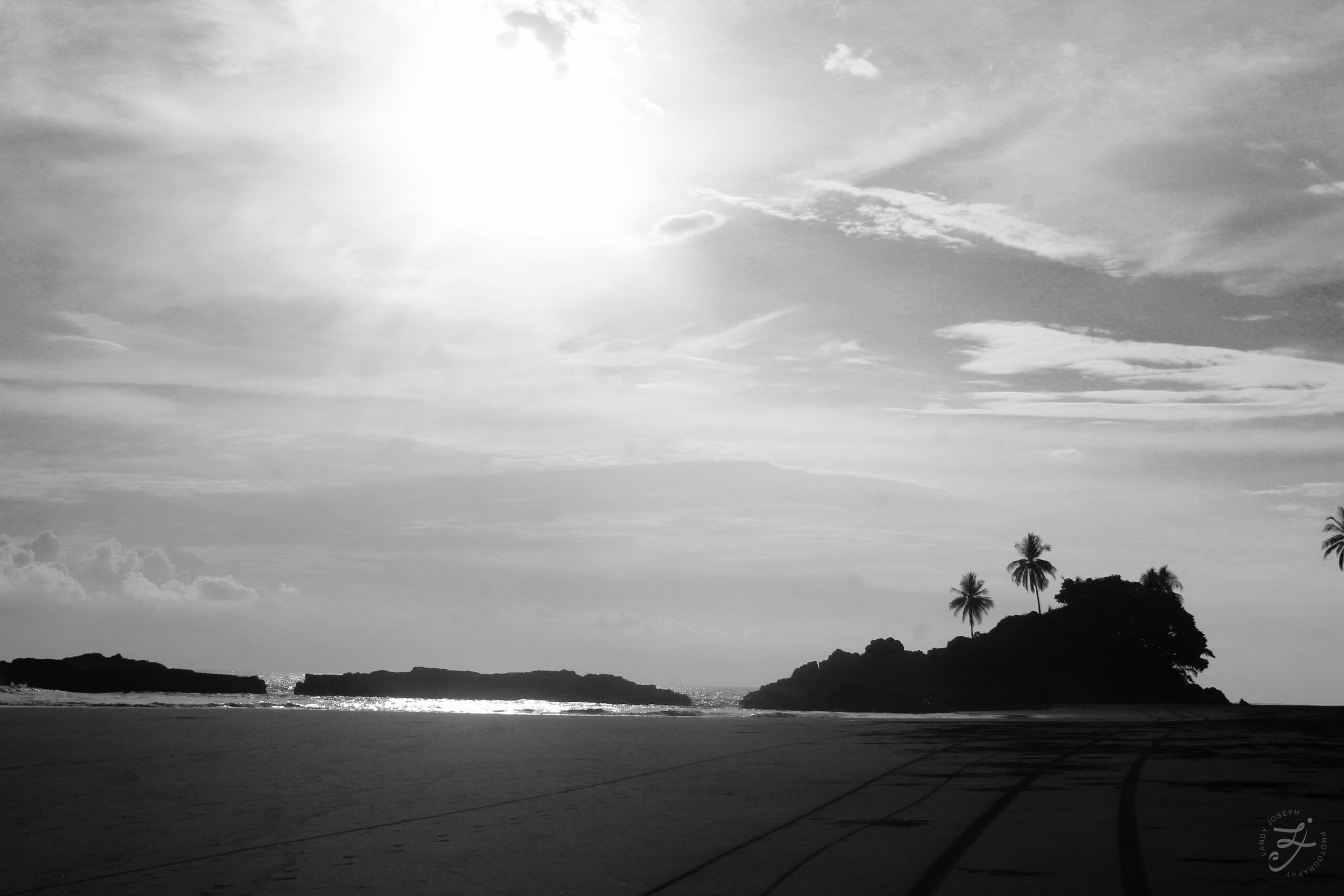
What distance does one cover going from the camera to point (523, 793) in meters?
15.2

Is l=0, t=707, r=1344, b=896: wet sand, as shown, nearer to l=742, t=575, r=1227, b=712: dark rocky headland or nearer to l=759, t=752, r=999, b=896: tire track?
l=759, t=752, r=999, b=896: tire track

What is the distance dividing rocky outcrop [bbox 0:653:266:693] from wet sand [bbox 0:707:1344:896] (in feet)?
280

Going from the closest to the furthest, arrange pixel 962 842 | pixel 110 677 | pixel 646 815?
1. pixel 962 842
2. pixel 646 815
3. pixel 110 677

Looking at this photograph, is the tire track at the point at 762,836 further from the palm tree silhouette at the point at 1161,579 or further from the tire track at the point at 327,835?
the palm tree silhouette at the point at 1161,579

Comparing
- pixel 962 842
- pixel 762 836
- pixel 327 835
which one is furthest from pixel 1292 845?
pixel 327 835

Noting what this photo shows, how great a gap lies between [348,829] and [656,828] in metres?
3.65

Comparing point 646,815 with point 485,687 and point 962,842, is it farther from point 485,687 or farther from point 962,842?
point 485,687

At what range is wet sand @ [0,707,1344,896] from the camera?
8.71 metres

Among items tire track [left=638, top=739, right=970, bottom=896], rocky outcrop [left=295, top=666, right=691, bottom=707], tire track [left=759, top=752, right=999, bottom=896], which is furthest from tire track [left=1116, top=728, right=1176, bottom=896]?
rocky outcrop [left=295, top=666, right=691, bottom=707]

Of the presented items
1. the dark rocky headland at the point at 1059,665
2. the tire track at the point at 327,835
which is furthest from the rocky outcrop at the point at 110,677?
the tire track at the point at 327,835

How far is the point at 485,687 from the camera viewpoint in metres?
127

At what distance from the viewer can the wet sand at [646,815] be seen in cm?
871

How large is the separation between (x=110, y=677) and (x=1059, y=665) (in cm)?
9340

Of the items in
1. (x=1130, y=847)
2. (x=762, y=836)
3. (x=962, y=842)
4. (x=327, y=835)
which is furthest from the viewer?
(x=327, y=835)
